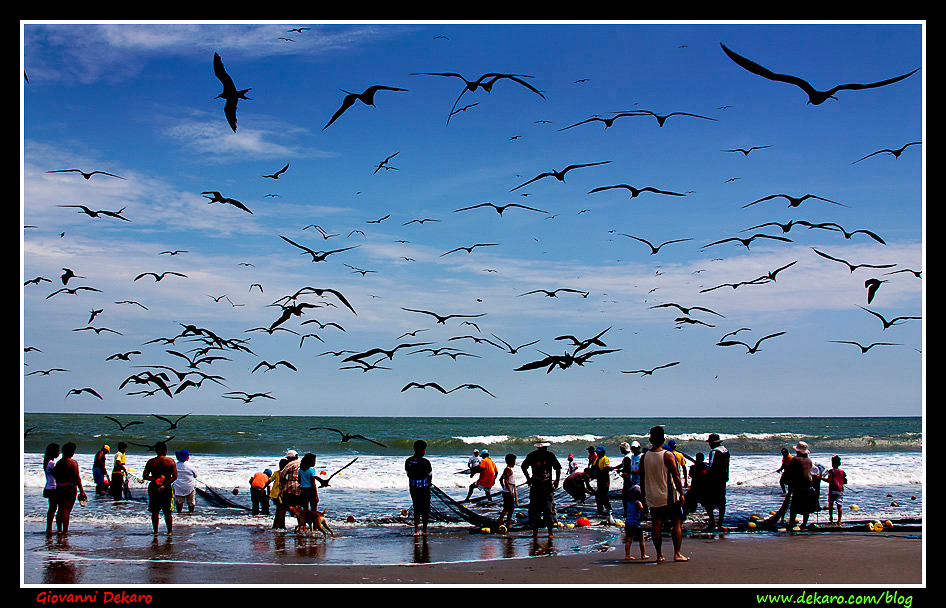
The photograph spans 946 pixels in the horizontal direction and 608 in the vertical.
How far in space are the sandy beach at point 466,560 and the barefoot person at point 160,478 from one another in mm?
619

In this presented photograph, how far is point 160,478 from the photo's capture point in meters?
11.5

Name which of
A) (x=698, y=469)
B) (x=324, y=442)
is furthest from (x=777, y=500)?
(x=324, y=442)

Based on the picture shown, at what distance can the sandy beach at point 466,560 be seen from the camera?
842 cm

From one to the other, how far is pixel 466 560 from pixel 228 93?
6986mm

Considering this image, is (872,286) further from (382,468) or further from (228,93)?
(382,468)

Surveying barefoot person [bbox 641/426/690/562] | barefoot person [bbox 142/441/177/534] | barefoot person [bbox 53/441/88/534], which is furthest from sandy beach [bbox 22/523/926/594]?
barefoot person [bbox 641/426/690/562]

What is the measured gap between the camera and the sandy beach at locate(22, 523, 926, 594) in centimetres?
842

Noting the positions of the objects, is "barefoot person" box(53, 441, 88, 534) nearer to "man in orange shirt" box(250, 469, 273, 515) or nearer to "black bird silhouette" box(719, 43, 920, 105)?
"man in orange shirt" box(250, 469, 273, 515)

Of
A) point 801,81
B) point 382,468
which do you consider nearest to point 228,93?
point 801,81

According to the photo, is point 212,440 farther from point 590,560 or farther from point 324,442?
point 590,560

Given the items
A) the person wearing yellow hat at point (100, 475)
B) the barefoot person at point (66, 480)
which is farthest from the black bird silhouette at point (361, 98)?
the person wearing yellow hat at point (100, 475)

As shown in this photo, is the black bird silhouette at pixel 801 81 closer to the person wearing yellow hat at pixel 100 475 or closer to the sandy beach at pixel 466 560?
the sandy beach at pixel 466 560

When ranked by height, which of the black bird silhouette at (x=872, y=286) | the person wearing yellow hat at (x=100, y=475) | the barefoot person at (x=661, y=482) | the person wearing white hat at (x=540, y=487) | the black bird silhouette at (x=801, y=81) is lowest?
the person wearing yellow hat at (x=100, y=475)
